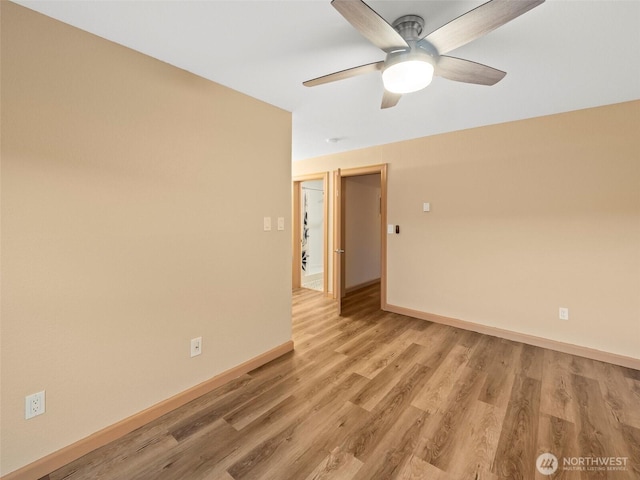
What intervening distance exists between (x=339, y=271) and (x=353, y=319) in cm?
63

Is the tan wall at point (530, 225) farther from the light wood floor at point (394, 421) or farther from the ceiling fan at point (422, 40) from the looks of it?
the ceiling fan at point (422, 40)

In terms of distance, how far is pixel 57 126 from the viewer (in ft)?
4.77

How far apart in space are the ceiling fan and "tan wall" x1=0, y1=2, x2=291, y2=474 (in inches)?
38.7

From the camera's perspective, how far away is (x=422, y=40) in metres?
1.35

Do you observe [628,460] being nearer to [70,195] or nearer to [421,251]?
[421,251]

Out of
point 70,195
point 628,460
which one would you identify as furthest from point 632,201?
point 70,195

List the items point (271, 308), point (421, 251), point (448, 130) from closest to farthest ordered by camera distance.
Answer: point (271, 308) < point (448, 130) < point (421, 251)

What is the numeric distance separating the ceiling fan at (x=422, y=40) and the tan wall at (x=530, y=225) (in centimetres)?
167

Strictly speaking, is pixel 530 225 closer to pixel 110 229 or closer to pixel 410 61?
pixel 410 61

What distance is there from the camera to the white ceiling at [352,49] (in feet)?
4.52

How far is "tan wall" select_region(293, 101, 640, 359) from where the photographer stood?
249cm

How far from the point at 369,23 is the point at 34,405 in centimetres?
240

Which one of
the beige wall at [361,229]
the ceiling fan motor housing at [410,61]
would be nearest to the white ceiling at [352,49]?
the ceiling fan motor housing at [410,61]

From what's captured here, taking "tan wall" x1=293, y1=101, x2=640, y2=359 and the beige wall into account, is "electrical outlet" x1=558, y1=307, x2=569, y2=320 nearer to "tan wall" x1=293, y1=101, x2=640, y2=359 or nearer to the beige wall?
"tan wall" x1=293, y1=101, x2=640, y2=359
